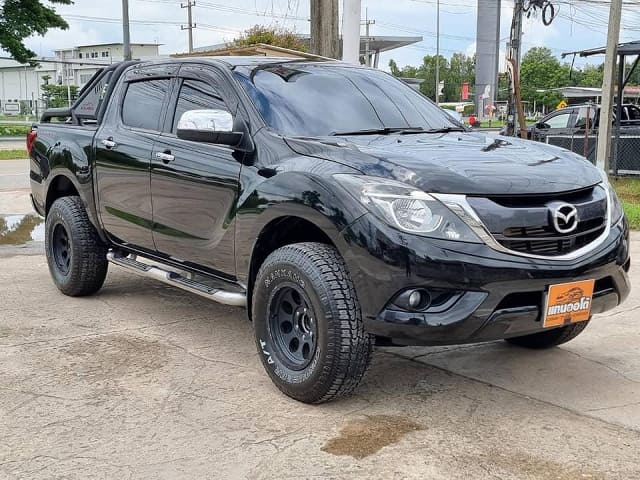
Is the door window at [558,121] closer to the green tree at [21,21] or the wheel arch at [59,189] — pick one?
the wheel arch at [59,189]

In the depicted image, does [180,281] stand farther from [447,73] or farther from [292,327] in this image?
[447,73]

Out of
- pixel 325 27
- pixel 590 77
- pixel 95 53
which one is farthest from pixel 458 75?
pixel 325 27

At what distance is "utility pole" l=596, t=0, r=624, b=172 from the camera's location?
13863 millimetres

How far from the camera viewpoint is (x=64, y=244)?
6391 mm

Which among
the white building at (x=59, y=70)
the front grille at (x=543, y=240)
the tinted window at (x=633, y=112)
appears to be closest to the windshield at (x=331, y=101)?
the front grille at (x=543, y=240)

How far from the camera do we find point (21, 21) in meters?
26.9

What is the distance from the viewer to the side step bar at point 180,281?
4.40 meters

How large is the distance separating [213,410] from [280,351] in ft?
1.50

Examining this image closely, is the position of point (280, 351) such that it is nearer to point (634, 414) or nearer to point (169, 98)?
point (634, 414)

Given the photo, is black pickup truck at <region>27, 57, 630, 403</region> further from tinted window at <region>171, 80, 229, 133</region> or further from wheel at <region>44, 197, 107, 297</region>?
wheel at <region>44, 197, 107, 297</region>

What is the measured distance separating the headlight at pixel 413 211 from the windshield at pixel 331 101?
0.96 meters

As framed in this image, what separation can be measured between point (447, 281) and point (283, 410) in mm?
1079

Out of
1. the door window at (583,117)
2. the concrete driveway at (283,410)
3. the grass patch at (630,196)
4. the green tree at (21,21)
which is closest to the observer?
the concrete driveway at (283,410)

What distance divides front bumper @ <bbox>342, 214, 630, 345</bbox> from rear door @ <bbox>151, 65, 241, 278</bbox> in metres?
1.10
